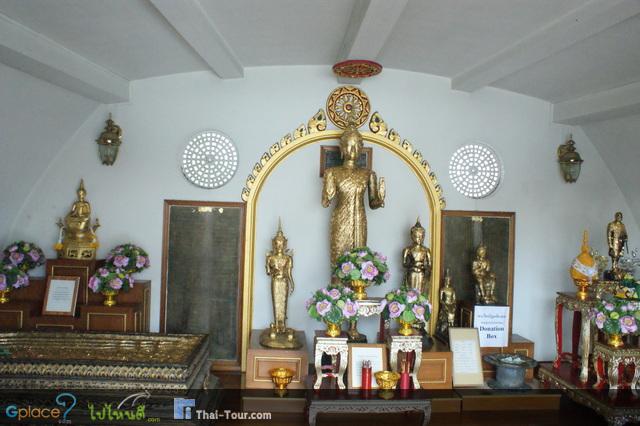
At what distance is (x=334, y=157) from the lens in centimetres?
520

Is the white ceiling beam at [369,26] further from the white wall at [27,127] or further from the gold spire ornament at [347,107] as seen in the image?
the white wall at [27,127]

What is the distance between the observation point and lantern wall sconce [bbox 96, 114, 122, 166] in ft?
16.3

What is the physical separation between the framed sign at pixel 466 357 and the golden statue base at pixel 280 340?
1367mm

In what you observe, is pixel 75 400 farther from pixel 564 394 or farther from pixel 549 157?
pixel 549 157

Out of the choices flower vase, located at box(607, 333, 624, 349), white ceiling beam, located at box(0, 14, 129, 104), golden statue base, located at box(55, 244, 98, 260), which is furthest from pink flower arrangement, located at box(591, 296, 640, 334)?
white ceiling beam, located at box(0, 14, 129, 104)

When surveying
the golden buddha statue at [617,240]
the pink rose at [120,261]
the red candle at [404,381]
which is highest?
the golden buddha statue at [617,240]

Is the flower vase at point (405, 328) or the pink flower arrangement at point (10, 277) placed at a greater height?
the pink flower arrangement at point (10, 277)

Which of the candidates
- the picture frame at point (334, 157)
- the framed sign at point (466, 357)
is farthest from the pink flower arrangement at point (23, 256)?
the framed sign at point (466, 357)

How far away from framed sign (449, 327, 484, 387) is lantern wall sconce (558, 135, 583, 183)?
2.09 metres

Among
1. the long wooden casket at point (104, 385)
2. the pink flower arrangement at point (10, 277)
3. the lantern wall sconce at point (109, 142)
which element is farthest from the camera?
the lantern wall sconce at point (109, 142)

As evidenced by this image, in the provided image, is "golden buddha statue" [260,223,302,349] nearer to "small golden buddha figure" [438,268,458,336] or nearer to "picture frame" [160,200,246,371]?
"picture frame" [160,200,246,371]

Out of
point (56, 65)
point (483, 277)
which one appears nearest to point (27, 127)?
point (56, 65)

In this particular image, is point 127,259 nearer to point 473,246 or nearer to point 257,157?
point 257,157

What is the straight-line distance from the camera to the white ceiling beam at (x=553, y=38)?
315 cm
